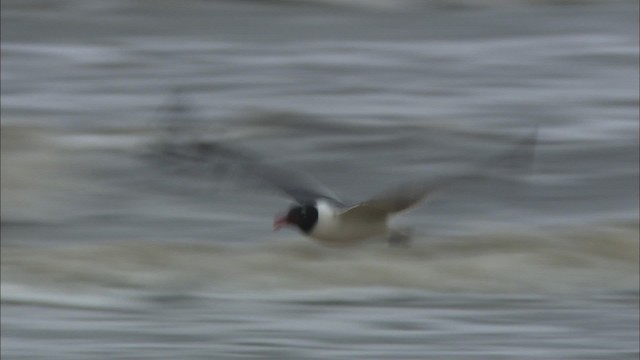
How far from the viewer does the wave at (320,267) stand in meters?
12.0

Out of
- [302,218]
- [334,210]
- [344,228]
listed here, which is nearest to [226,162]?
[302,218]

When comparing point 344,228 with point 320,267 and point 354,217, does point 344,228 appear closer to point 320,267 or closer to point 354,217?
point 354,217

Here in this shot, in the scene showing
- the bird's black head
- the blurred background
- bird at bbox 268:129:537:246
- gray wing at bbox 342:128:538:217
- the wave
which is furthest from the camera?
the wave

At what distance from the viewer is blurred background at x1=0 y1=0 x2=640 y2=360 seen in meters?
10.5

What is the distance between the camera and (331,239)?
29.3 ft

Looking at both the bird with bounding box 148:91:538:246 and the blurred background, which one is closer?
the bird with bounding box 148:91:538:246

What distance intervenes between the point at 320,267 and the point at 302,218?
365 cm

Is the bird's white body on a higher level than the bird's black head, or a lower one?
lower

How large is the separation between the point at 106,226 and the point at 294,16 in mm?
7445

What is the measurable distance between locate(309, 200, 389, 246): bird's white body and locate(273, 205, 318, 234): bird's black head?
1.1 inches

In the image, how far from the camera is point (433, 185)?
8148 mm

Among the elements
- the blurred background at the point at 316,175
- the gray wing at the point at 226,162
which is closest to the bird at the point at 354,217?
the gray wing at the point at 226,162

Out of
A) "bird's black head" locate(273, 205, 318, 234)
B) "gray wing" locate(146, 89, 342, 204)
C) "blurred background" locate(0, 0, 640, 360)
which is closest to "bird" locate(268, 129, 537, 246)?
"bird's black head" locate(273, 205, 318, 234)

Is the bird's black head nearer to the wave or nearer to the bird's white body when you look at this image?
the bird's white body
